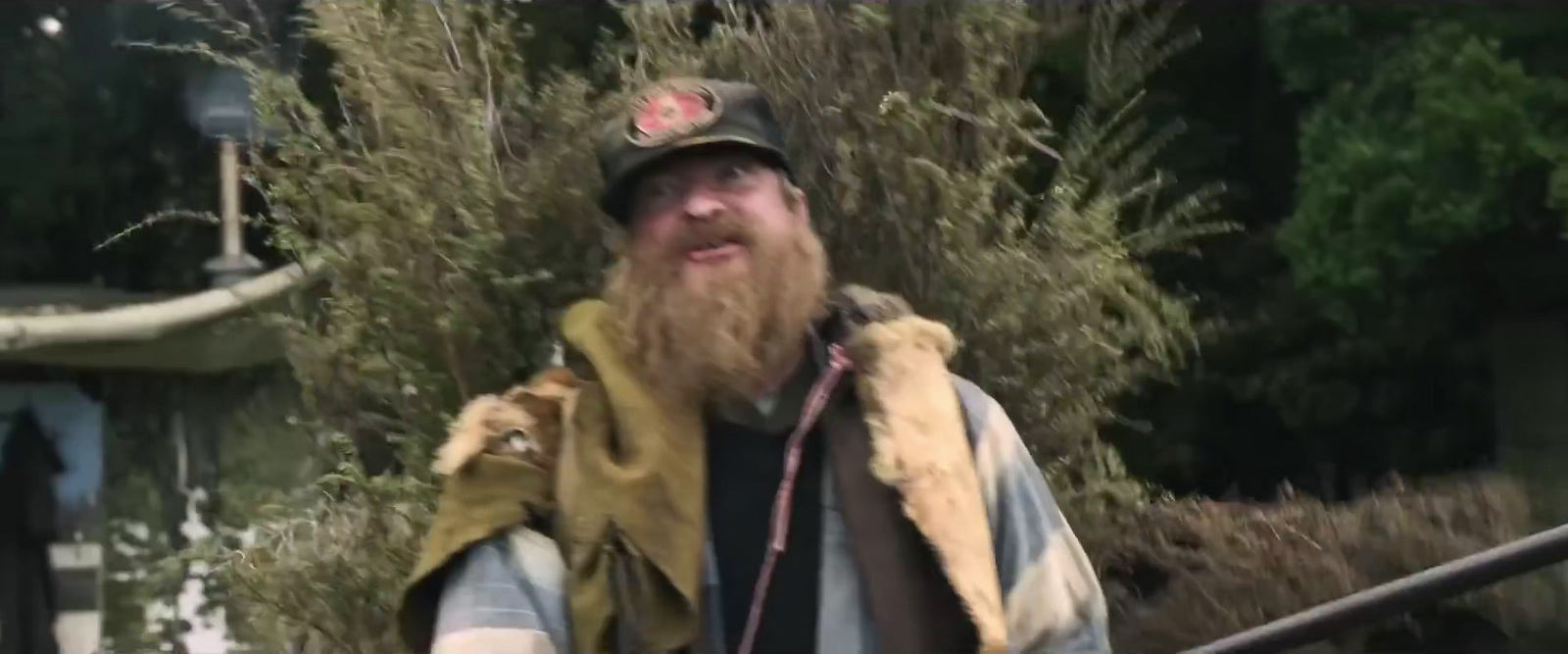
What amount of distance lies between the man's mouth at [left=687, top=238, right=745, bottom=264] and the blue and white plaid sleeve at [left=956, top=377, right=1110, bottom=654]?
12.0 inches

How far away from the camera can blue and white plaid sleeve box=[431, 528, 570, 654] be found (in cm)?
158

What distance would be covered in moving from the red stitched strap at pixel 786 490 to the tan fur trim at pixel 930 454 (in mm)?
38

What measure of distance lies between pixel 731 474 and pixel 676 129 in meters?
0.39

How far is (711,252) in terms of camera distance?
174 cm

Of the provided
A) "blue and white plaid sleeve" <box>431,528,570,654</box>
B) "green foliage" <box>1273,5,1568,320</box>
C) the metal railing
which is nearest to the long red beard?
"blue and white plaid sleeve" <box>431,528,570,654</box>

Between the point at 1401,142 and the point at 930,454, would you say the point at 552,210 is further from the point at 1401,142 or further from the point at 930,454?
the point at 1401,142

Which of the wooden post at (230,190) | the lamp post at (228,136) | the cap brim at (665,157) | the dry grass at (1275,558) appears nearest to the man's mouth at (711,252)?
the cap brim at (665,157)

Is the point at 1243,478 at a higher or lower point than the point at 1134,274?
lower

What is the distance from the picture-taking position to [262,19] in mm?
2600

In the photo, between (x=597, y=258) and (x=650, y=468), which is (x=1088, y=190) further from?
(x=650, y=468)

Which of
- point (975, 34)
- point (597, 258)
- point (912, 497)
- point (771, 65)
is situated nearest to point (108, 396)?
point (597, 258)

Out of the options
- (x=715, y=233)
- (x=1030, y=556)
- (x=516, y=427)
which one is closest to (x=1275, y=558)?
(x=1030, y=556)

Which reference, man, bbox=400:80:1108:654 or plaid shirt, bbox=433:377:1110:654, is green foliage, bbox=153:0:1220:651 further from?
plaid shirt, bbox=433:377:1110:654

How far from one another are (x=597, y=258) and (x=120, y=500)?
5.28ft
